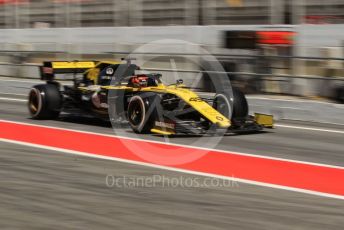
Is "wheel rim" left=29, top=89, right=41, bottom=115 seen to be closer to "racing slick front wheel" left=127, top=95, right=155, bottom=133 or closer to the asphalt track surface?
"racing slick front wheel" left=127, top=95, right=155, bottom=133

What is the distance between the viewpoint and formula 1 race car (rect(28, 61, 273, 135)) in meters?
9.66

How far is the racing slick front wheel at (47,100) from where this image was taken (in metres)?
11.6

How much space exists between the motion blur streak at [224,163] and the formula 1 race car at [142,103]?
0.57 metres

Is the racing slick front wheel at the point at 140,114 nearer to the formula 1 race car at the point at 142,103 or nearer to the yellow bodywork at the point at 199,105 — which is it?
the formula 1 race car at the point at 142,103

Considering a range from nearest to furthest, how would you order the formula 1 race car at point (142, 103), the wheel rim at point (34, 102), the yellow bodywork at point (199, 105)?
1. the yellow bodywork at point (199, 105)
2. the formula 1 race car at point (142, 103)
3. the wheel rim at point (34, 102)

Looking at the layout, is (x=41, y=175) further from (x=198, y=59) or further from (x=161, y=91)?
(x=198, y=59)

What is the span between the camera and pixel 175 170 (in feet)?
24.6

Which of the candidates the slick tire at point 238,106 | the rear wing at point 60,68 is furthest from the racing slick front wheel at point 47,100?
the slick tire at point 238,106

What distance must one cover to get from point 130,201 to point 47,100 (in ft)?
20.3

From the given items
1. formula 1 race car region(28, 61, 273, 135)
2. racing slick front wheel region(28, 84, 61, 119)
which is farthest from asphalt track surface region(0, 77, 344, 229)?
racing slick front wheel region(28, 84, 61, 119)

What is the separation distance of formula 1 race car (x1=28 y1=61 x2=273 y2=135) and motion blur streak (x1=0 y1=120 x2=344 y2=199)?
568 mm

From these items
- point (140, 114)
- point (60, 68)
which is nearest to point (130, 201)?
point (140, 114)

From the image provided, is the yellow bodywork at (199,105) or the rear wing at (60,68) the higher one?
the rear wing at (60,68)

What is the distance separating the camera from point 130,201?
5914mm
